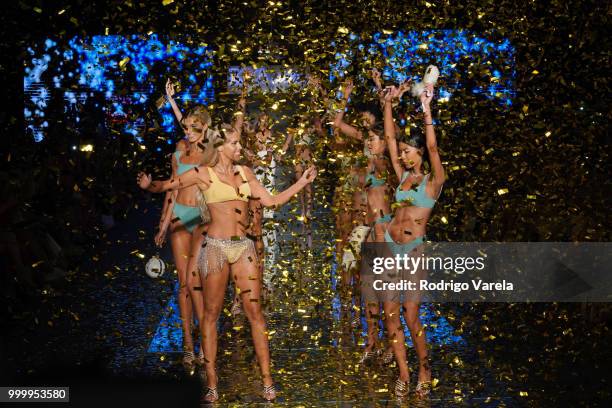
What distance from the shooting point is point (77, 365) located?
7.27 m

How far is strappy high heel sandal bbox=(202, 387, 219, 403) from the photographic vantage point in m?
6.32

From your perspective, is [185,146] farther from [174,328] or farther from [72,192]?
[72,192]

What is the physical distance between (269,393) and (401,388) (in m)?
0.92

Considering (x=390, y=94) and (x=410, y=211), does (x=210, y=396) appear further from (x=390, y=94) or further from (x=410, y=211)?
(x=390, y=94)

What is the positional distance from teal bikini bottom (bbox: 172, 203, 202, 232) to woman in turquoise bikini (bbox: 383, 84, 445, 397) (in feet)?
4.94

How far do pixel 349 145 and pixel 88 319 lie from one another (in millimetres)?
3157

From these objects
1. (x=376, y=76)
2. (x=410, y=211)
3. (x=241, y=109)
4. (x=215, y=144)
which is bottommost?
(x=410, y=211)

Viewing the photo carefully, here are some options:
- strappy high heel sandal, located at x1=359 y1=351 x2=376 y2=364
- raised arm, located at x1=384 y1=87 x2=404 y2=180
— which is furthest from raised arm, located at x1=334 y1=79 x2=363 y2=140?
strappy high heel sandal, located at x1=359 y1=351 x2=376 y2=364

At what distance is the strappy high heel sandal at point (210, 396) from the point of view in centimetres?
632

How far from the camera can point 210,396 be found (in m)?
6.34

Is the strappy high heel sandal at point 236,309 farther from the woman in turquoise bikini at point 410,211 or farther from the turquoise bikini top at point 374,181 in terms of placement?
the woman in turquoise bikini at point 410,211

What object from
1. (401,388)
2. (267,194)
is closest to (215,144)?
(267,194)

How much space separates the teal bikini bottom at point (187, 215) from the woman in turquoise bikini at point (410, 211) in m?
1.51

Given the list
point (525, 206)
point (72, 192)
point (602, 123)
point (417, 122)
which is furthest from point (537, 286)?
point (72, 192)
